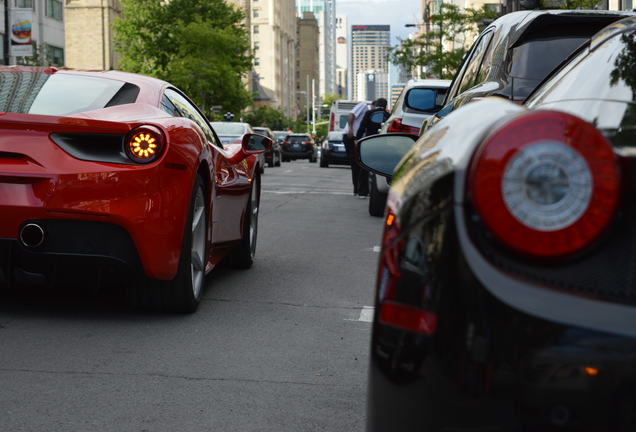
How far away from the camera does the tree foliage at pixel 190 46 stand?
65.9 metres

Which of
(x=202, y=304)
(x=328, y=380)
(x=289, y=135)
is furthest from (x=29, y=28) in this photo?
(x=289, y=135)

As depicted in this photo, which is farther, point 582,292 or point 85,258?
point 85,258

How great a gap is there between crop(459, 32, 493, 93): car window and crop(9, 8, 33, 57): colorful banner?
2205cm

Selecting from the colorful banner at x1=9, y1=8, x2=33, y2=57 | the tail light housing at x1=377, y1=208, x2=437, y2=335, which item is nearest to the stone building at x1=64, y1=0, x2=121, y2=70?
the colorful banner at x1=9, y1=8, x2=33, y2=57

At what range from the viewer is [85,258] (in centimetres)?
504

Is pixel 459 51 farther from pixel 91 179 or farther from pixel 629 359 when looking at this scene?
pixel 629 359

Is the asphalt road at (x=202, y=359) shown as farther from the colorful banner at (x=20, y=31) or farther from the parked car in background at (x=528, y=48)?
the colorful banner at (x=20, y=31)

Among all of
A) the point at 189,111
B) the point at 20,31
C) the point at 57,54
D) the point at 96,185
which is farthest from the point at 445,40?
the point at 96,185

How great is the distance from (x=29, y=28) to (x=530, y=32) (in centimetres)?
2384

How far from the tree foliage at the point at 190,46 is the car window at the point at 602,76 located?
208 ft

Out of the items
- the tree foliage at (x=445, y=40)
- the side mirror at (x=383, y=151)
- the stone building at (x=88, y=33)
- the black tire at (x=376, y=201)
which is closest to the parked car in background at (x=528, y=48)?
A: the side mirror at (x=383, y=151)

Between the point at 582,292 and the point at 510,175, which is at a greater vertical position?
the point at 510,175

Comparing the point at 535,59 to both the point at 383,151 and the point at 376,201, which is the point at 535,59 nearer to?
the point at 383,151

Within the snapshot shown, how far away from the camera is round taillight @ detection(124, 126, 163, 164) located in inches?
200
